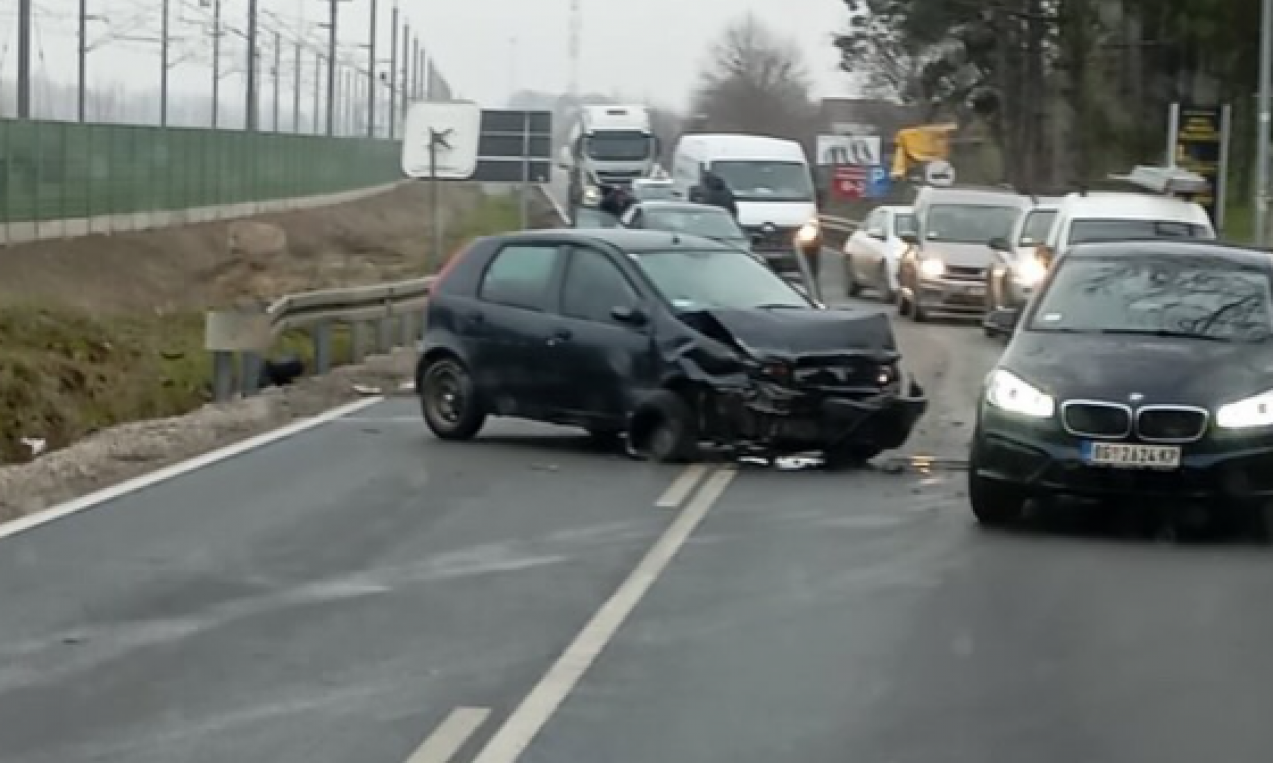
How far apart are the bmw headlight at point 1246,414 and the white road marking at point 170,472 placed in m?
6.26

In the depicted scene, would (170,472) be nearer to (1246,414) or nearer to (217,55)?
(1246,414)

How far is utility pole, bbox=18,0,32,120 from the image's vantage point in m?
43.4

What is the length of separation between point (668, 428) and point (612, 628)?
616 centimetres

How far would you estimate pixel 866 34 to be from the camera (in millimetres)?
81438

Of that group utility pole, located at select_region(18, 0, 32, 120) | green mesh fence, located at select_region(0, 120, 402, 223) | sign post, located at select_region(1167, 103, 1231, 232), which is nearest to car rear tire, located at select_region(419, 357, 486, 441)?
green mesh fence, located at select_region(0, 120, 402, 223)

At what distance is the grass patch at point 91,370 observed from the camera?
23.0m

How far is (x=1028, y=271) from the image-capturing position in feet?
99.0

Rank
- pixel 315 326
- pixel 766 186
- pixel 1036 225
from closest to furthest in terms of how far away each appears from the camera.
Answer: pixel 315 326 → pixel 1036 225 → pixel 766 186

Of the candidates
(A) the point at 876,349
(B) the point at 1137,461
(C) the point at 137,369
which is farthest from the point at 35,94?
(B) the point at 1137,461

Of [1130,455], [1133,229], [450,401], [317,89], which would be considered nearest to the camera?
[1130,455]

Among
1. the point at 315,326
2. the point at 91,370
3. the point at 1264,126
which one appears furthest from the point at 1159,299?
the point at 1264,126

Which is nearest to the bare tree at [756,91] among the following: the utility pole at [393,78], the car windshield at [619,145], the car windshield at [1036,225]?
the utility pole at [393,78]

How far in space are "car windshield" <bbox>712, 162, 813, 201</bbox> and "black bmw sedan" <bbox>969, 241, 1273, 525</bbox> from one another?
1237 inches

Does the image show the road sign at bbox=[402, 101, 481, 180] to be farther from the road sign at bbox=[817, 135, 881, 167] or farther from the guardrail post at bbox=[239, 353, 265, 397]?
the road sign at bbox=[817, 135, 881, 167]
